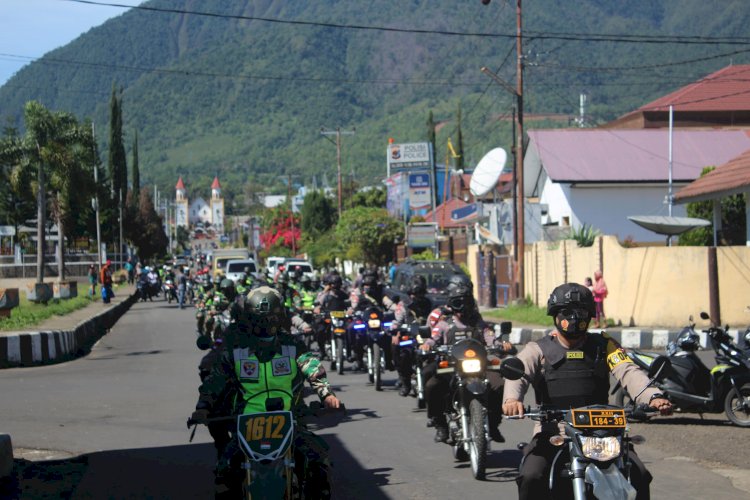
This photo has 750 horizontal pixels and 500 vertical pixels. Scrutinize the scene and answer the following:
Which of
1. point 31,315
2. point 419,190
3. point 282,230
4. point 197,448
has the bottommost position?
point 197,448

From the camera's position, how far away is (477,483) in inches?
342

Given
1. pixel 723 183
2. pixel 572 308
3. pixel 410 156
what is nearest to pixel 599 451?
pixel 572 308

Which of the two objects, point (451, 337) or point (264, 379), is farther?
point (451, 337)

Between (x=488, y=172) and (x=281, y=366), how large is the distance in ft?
109

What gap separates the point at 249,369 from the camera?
6.41 meters

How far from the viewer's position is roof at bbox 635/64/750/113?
59.8 m

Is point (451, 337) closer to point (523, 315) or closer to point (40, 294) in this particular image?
point (523, 315)

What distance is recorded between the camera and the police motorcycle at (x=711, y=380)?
38.0 ft

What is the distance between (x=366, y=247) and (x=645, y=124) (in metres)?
18.3

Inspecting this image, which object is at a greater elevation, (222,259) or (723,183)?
(723,183)

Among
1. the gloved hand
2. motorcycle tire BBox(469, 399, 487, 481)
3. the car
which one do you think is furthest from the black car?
the gloved hand

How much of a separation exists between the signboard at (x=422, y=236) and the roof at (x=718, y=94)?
19.9 metres

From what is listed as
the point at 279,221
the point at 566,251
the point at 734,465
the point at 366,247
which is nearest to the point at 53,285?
the point at 366,247

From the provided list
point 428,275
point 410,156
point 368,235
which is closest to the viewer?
point 428,275
